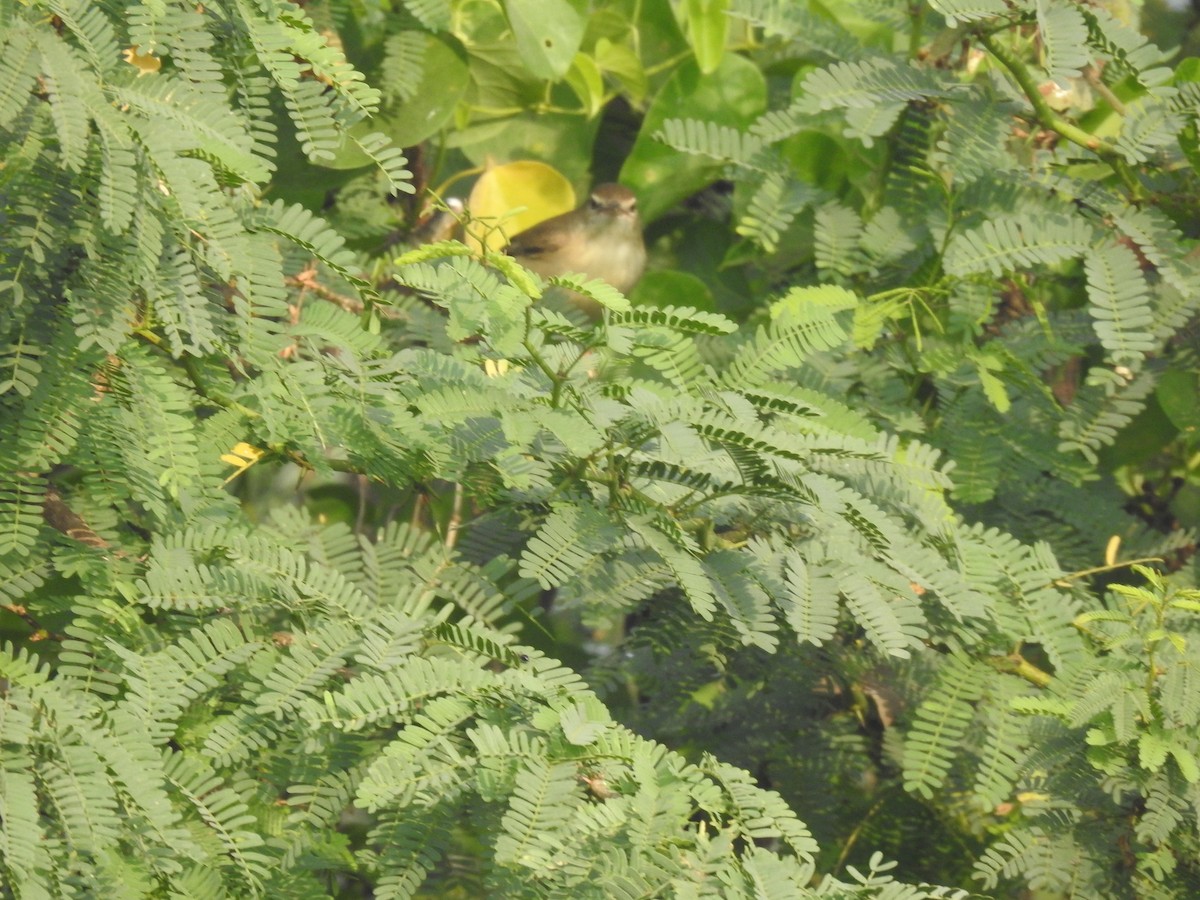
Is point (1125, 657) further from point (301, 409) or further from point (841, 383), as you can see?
point (301, 409)

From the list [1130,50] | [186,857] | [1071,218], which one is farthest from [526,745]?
[1130,50]

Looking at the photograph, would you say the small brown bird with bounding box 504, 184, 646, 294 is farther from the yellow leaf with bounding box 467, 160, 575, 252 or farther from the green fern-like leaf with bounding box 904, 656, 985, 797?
the green fern-like leaf with bounding box 904, 656, 985, 797

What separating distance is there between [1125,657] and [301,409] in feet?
3.43

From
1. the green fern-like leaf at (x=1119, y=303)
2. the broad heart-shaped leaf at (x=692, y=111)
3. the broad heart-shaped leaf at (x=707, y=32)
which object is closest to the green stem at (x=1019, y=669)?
the green fern-like leaf at (x=1119, y=303)

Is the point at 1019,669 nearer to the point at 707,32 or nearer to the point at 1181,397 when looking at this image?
the point at 1181,397

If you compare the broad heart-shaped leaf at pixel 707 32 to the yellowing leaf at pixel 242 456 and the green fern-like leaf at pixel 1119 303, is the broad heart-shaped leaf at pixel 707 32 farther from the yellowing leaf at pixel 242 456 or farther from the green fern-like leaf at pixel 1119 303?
the yellowing leaf at pixel 242 456

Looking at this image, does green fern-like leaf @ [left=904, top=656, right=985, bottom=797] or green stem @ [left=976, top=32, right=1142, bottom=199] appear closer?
green fern-like leaf @ [left=904, top=656, right=985, bottom=797]

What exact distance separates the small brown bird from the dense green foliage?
0.93 meters

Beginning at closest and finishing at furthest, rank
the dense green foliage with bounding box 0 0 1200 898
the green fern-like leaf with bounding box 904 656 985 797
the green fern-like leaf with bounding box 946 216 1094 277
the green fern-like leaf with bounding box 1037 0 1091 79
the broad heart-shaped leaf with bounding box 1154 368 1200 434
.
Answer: the dense green foliage with bounding box 0 0 1200 898
the green fern-like leaf with bounding box 904 656 985 797
the green fern-like leaf with bounding box 1037 0 1091 79
the green fern-like leaf with bounding box 946 216 1094 277
the broad heart-shaped leaf with bounding box 1154 368 1200 434

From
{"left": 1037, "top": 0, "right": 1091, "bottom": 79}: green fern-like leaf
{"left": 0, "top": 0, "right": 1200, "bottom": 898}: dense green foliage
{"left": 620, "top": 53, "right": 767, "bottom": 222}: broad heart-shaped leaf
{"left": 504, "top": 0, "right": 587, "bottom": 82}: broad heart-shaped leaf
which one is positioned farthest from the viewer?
{"left": 620, "top": 53, "right": 767, "bottom": 222}: broad heart-shaped leaf

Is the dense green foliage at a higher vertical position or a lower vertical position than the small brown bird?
higher

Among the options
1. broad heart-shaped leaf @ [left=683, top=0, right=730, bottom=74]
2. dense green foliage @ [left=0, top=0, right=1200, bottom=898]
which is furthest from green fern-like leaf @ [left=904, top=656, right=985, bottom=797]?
broad heart-shaped leaf @ [left=683, top=0, right=730, bottom=74]

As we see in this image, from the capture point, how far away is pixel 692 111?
2.47m

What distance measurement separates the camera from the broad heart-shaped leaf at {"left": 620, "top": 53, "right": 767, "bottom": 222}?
97.1 inches
